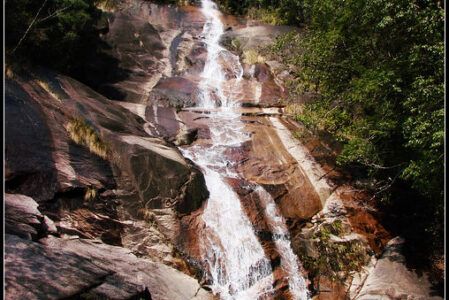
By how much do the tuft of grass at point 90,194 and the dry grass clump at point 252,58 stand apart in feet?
50.2

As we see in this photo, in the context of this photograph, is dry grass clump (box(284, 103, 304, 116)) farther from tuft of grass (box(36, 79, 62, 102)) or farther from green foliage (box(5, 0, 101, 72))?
tuft of grass (box(36, 79, 62, 102))

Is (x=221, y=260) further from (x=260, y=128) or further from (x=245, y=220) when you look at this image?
(x=260, y=128)

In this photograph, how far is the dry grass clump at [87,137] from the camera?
1101cm

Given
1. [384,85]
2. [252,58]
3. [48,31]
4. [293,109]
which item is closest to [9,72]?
[48,31]

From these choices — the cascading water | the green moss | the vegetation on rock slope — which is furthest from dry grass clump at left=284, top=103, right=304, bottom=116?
the green moss

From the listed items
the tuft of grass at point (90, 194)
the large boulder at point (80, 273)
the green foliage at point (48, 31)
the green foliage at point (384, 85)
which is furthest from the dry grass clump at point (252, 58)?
the large boulder at point (80, 273)

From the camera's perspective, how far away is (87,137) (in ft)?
36.5

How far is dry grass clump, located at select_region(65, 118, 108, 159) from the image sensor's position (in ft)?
36.1

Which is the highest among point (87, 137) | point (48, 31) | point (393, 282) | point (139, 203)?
point (48, 31)

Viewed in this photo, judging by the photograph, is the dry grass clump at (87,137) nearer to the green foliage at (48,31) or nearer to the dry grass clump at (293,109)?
the green foliage at (48,31)

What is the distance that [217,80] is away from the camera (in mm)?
21859

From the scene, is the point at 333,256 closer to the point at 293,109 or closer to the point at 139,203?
the point at 139,203

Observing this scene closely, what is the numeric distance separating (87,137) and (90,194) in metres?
2.02

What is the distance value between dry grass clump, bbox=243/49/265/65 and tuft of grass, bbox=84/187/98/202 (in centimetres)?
1530
